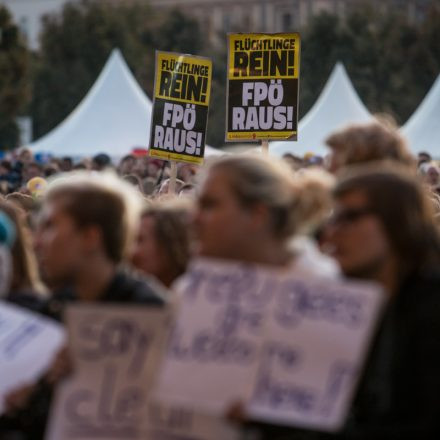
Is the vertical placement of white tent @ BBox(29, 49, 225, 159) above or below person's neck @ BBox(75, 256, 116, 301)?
above

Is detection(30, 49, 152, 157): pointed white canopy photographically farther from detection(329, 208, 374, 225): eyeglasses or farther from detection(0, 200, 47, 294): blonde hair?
detection(329, 208, 374, 225): eyeglasses

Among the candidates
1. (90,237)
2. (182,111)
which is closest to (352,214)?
(90,237)

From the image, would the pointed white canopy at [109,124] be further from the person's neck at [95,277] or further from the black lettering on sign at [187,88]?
the person's neck at [95,277]

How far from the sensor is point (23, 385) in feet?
14.2

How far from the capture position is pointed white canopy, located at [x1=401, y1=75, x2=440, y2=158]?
25.7 metres

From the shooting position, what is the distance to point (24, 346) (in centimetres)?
443

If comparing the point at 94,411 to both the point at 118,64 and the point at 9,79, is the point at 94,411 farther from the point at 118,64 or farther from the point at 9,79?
the point at 9,79

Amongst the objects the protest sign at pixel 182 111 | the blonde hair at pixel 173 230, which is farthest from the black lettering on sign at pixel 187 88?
the blonde hair at pixel 173 230

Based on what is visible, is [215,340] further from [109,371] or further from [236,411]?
[109,371]

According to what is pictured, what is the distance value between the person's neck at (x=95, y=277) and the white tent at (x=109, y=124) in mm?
23094

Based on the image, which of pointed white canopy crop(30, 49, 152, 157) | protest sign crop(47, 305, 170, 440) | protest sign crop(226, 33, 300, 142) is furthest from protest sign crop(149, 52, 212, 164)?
pointed white canopy crop(30, 49, 152, 157)

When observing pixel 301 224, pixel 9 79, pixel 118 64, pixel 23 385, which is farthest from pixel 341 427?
pixel 9 79

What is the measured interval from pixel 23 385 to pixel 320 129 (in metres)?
23.5

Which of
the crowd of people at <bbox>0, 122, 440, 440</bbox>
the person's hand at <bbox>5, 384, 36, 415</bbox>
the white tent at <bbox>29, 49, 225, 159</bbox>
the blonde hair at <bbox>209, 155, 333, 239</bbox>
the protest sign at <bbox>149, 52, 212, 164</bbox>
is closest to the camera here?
the crowd of people at <bbox>0, 122, 440, 440</bbox>
